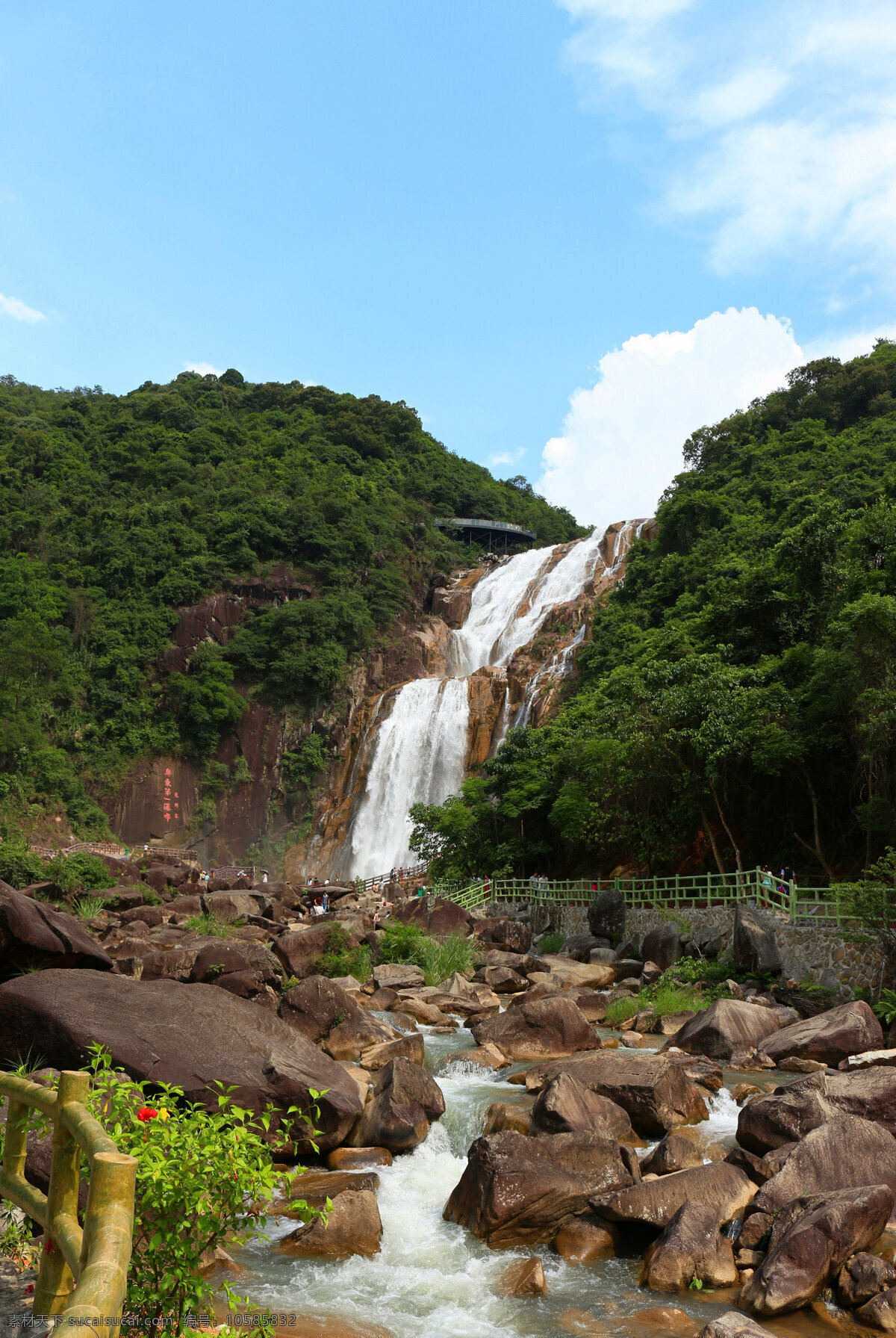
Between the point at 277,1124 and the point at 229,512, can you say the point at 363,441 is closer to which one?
the point at 229,512

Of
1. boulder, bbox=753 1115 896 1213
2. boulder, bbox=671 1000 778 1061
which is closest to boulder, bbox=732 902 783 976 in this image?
boulder, bbox=671 1000 778 1061

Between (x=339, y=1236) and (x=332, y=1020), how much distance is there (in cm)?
539

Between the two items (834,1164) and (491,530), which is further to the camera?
(491,530)

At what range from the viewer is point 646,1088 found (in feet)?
31.3

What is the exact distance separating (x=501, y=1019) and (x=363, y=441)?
63.4 m

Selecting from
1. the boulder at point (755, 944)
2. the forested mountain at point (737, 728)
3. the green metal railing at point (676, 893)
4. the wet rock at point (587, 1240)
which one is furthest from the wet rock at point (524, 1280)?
the forested mountain at point (737, 728)

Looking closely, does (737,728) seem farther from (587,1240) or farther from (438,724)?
(438,724)

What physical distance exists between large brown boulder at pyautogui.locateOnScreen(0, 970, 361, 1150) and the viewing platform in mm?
61212

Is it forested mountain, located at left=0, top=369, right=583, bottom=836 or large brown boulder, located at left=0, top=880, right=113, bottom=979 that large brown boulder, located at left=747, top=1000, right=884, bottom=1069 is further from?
forested mountain, located at left=0, top=369, right=583, bottom=836

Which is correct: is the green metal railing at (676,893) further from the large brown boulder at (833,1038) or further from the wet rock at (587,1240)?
the wet rock at (587,1240)

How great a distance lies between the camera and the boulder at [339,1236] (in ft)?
A: 23.3

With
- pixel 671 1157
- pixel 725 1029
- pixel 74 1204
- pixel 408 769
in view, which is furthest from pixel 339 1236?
pixel 408 769

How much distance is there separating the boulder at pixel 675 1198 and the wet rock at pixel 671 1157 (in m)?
0.65

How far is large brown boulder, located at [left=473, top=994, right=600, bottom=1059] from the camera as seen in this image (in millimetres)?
12789
